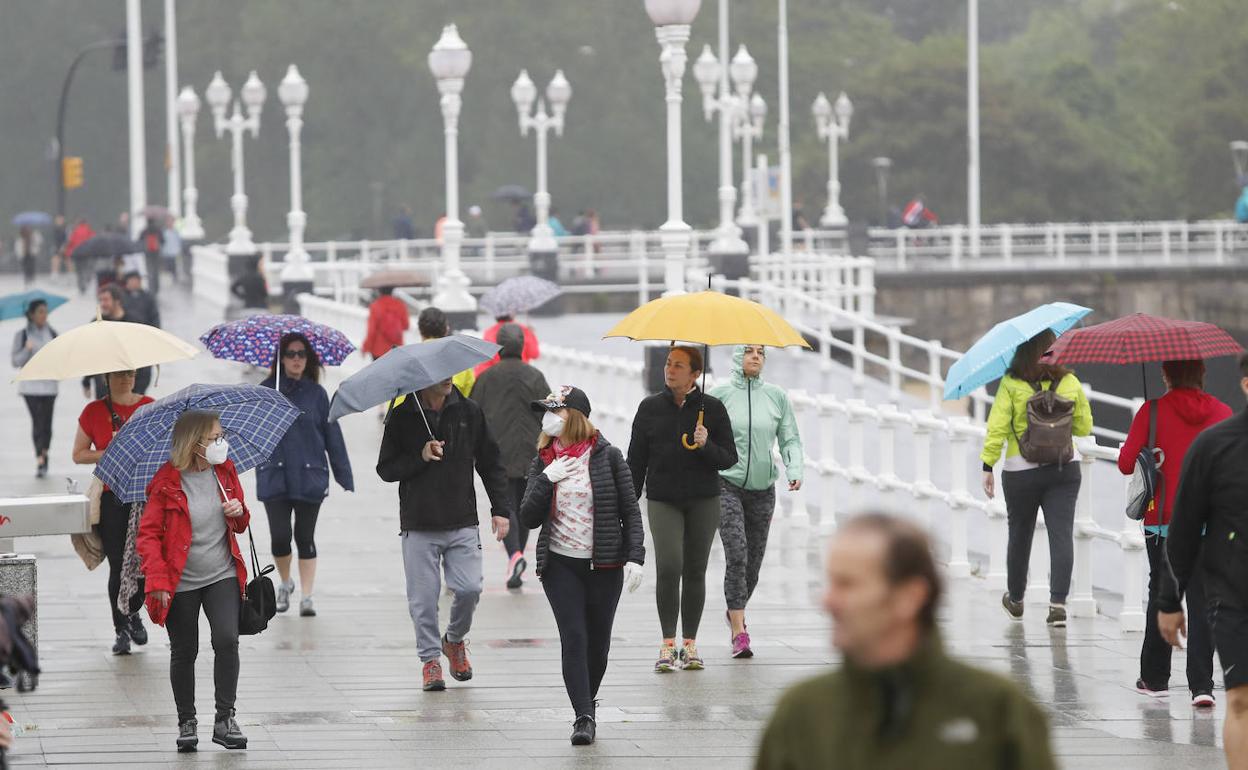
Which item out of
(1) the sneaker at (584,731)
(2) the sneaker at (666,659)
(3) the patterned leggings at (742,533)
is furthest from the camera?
(3) the patterned leggings at (742,533)

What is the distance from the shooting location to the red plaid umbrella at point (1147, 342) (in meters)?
9.27

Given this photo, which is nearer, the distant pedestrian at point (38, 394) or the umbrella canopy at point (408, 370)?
the umbrella canopy at point (408, 370)

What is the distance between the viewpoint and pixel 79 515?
9.42 m

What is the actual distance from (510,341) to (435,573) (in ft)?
11.0

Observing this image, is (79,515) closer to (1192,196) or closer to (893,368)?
(893,368)

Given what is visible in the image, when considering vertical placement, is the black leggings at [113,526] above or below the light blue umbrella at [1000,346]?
below

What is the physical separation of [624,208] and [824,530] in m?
61.6

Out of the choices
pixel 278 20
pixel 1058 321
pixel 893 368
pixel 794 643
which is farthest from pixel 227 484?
pixel 278 20

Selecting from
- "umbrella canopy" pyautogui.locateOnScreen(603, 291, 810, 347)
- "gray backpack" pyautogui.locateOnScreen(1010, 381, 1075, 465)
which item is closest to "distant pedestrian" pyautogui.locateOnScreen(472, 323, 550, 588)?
"umbrella canopy" pyautogui.locateOnScreen(603, 291, 810, 347)

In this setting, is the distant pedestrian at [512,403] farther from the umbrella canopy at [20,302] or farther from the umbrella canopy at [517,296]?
the umbrella canopy at [20,302]

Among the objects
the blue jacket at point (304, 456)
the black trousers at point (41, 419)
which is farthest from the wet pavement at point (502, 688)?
the black trousers at point (41, 419)

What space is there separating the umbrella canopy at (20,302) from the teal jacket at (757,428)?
7261 millimetres

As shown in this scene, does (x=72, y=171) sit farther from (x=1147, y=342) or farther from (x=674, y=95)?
(x=1147, y=342)

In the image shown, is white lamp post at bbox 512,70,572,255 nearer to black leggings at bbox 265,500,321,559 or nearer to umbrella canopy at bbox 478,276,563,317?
umbrella canopy at bbox 478,276,563,317
